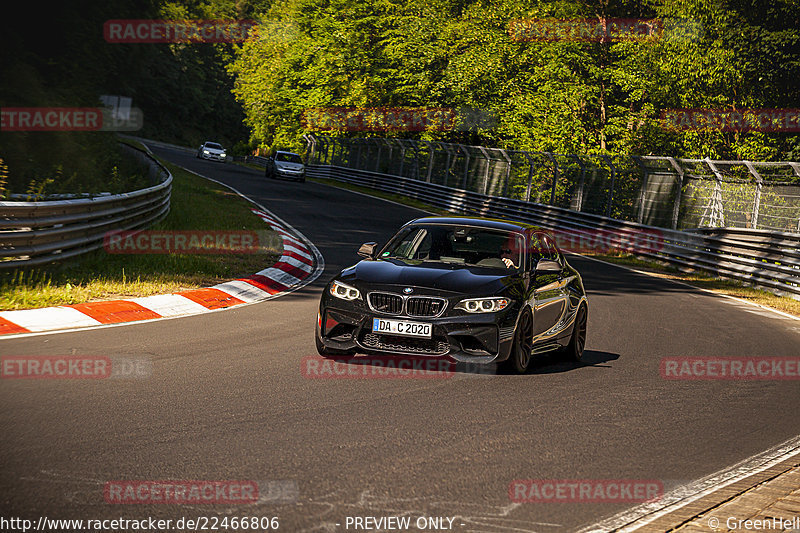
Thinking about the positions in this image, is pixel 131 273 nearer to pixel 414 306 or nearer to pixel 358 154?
pixel 414 306

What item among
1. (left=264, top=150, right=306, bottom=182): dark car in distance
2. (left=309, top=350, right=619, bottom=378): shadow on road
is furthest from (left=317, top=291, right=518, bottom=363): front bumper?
(left=264, top=150, right=306, bottom=182): dark car in distance

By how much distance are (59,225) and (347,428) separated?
7.92 m

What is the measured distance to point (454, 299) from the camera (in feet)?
27.8

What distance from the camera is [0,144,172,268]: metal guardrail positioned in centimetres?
1155

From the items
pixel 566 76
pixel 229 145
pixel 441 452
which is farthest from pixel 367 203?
pixel 229 145

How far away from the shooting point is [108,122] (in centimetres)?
3253

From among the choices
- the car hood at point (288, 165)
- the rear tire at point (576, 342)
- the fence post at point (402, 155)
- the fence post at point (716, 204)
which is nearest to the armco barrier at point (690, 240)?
the fence post at point (716, 204)

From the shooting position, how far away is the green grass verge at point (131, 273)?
11398 millimetres

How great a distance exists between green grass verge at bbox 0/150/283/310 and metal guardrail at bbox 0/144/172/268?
0.19m

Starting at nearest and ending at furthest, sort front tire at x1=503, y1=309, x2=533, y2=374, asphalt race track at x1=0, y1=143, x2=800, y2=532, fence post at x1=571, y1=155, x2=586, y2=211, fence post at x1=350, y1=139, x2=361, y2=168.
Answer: asphalt race track at x1=0, y1=143, x2=800, y2=532
front tire at x1=503, y1=309, x2=533, y2=374
fence post at x1=571, y1=155, x2=586, y2=211
fence post at x1=350, y1=139, x2=361, y2=168

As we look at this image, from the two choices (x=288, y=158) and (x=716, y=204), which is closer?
(x=716, y=204)

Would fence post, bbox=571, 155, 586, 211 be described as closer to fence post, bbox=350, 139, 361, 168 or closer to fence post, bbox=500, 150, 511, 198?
fence post, bbox=500, 150, 511, 198

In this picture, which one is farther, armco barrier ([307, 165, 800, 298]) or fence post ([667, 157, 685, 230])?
fence post ([667, 157, 685, 230])

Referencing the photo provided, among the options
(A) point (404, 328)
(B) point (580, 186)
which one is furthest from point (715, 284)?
(A) point (404, 328)
